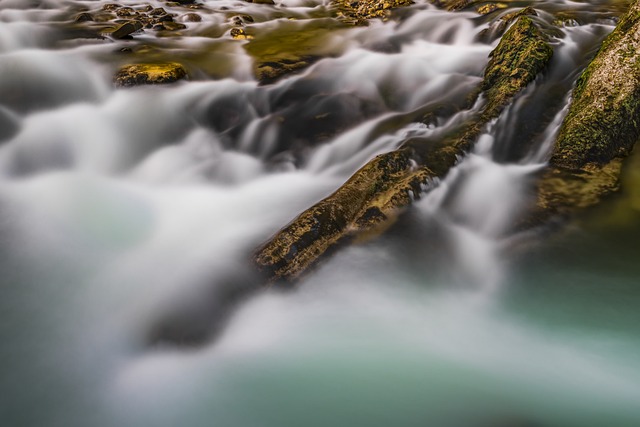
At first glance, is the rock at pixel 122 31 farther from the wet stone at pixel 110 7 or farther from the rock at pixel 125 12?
the wet stone at pixel 110 7

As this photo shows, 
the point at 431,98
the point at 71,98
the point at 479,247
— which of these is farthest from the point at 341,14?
the point at 479,247

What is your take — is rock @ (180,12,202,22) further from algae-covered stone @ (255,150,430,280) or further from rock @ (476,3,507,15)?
algae-covered stone @ (255,150,430,280)

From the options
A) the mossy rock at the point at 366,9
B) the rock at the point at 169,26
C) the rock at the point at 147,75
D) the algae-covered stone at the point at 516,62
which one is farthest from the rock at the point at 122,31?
the algae-covered stone at the point at 516,62

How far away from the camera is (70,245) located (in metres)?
5.16

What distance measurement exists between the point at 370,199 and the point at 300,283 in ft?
4.32

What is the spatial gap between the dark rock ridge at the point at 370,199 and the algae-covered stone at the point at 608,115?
42.6 inches

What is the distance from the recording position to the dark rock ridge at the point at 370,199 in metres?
4.18

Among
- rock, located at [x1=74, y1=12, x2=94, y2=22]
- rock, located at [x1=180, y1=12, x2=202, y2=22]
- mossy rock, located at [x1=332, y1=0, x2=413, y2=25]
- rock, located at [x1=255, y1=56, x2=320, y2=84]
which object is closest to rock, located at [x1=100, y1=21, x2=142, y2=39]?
rock, located at [x1=74, y1=12, x2=94, y2=22]

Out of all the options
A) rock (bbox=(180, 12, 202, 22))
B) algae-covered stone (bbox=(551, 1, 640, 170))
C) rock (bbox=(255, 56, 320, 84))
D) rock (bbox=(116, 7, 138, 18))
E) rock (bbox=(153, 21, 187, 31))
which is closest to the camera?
algae-covered stone (bbox=(551, 1, 640, 170))

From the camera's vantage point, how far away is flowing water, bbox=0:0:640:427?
3258 millimetres

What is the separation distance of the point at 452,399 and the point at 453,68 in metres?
7.53

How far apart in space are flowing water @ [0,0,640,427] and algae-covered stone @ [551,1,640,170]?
1.14ft

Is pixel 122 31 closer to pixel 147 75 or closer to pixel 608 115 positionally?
pixel 147 75

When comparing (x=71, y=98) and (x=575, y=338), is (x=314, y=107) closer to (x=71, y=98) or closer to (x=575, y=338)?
(x=71, y=98)
